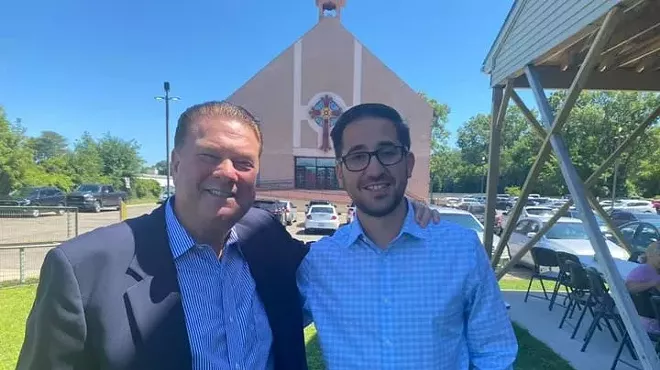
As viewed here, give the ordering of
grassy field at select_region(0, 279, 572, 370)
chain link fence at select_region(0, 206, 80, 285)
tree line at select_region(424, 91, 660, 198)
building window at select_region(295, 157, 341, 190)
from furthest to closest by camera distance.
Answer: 1. tree line at select_region(424, 91, 660, 198)
2. building window at select_region(295, 157, 341, 190)
3. chain link fence at select_region(0, 206, 80, 285)
4. grassy field at select_region(0, 279, 572, 370)

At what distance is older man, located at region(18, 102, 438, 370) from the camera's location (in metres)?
1.33

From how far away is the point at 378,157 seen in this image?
1.79 meters

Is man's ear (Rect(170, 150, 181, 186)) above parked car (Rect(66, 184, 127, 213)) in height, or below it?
above

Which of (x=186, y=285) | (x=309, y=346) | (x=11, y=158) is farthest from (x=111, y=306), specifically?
(x=11, y=158)

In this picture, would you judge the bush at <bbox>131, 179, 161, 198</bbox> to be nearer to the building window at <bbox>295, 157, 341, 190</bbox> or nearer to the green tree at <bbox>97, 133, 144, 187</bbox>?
the green tree at <bbox>97, 133, 144, 187</bbox>

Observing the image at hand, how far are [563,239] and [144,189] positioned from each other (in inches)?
1807

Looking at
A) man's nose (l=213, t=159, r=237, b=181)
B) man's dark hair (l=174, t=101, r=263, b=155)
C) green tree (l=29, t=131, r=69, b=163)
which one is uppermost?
green tree (l=29, t=131, r=69, b=163)

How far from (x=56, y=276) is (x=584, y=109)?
183 ft

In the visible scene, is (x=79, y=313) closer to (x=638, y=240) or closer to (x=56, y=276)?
(x=56, y=276)

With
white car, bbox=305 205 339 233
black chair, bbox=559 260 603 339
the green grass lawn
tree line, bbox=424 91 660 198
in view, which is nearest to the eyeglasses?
the green grass lawn

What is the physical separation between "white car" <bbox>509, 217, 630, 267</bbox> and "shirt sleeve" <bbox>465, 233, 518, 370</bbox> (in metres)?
8.30

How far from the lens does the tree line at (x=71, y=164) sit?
27.7m

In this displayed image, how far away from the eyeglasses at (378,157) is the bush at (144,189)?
47246mm

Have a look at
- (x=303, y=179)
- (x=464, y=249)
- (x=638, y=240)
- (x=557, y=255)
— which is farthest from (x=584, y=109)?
(x=464, y=249)
